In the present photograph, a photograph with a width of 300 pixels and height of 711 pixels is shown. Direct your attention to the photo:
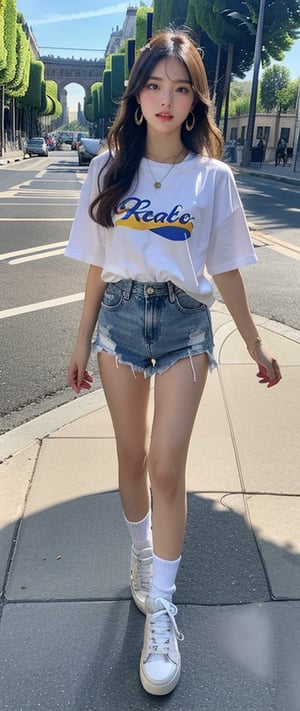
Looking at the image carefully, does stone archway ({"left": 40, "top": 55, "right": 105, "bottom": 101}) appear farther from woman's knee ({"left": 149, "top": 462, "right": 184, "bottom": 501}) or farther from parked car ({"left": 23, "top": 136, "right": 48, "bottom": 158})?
woman's knee ({"left": 149, "top": 462, "right": 184, "bottom": 501})

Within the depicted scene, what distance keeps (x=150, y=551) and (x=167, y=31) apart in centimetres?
175

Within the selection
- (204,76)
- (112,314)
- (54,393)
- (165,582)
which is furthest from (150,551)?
(54,393)

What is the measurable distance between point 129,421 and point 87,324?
1.19 ft

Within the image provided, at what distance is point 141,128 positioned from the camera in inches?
80.4

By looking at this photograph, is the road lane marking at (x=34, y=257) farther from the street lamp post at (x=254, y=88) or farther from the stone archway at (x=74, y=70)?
the stone archway at (x=74, y=70)

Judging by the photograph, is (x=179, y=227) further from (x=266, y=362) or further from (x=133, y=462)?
(x=133, y=462)

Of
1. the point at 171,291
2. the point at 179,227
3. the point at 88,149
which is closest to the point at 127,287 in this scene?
the point at 171,291

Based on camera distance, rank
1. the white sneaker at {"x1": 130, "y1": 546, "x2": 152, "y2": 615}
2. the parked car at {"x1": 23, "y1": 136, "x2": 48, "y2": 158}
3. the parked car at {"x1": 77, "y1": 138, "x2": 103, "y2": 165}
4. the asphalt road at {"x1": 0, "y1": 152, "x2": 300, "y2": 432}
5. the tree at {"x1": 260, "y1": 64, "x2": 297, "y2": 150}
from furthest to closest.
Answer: the tree at {"x1": 260, "y1": 64, "x2": 297, "y2": 150}, the parked car at {"x1": 23, "y1": 136, "x2": 48, "y2": 158}, the parked car at {"x1": 77, "y1": 138, "x2": 103, "y2": 165}, the asphalt road at {"x1": 0, "y1": 152, "x2": 300, "y2": 432}, the white sneaker at {"x1": 130, "y1": 546, "x2": 152, "y2": 615}

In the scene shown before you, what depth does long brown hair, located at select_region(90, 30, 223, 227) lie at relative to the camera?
1941 millimetres

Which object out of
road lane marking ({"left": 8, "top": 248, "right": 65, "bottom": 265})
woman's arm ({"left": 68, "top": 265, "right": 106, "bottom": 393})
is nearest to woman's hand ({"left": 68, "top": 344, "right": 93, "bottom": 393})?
woman's arm ({"left": 68, "top": 265, "right": 106, "bottom": 393})

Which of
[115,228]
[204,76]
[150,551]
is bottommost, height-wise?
[150,551]

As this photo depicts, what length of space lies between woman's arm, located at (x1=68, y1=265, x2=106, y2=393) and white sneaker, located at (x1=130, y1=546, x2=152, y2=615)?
0.64 m

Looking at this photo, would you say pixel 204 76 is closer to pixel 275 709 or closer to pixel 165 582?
pixel 165 582

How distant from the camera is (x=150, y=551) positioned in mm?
2316
